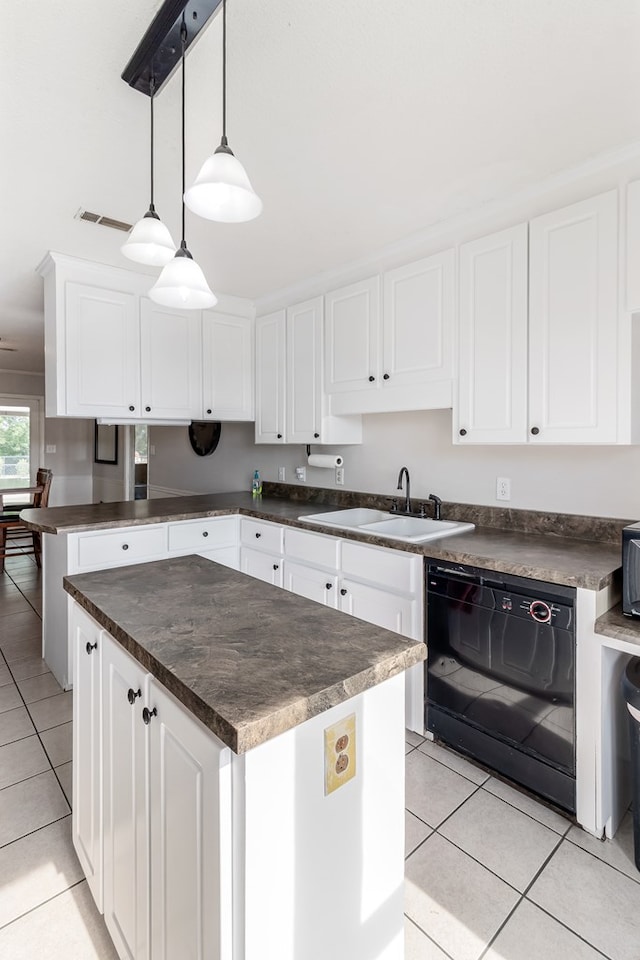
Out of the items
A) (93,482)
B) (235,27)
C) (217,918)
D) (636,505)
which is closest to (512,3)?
(235,27)

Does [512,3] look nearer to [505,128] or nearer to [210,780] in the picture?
[505,128]

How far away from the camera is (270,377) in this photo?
3.60 metres

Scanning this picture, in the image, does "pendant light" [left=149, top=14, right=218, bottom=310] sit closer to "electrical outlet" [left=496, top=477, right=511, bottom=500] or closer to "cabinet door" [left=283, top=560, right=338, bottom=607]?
"cabinet door" [left=283, top=560, right=338, bottom=607]

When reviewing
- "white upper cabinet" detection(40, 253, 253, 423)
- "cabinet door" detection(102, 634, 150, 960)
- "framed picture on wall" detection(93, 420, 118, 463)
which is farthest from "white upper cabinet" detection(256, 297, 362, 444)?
"framed picture on wall" detection(93, 420, 118, 463)

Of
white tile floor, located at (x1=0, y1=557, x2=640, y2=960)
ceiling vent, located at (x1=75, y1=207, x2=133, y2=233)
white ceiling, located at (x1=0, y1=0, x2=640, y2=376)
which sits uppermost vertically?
ceiling vent, located at (x1=75, y1=207, x2=133, y2=233)

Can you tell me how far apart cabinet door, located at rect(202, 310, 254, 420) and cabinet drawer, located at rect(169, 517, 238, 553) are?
841 millimetres

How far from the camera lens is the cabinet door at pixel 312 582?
8.56 ft

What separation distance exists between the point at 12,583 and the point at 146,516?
277 centimetres

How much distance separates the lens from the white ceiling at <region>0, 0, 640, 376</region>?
50.6 inches

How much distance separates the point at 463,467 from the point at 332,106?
176cm

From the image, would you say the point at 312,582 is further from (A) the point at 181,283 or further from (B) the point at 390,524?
(A) the point at 181,283

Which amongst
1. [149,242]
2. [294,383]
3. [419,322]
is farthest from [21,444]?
[149,242]

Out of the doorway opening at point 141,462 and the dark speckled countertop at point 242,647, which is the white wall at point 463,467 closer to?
the dark speckled countertop at point 242,647

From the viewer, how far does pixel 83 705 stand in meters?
1.42
